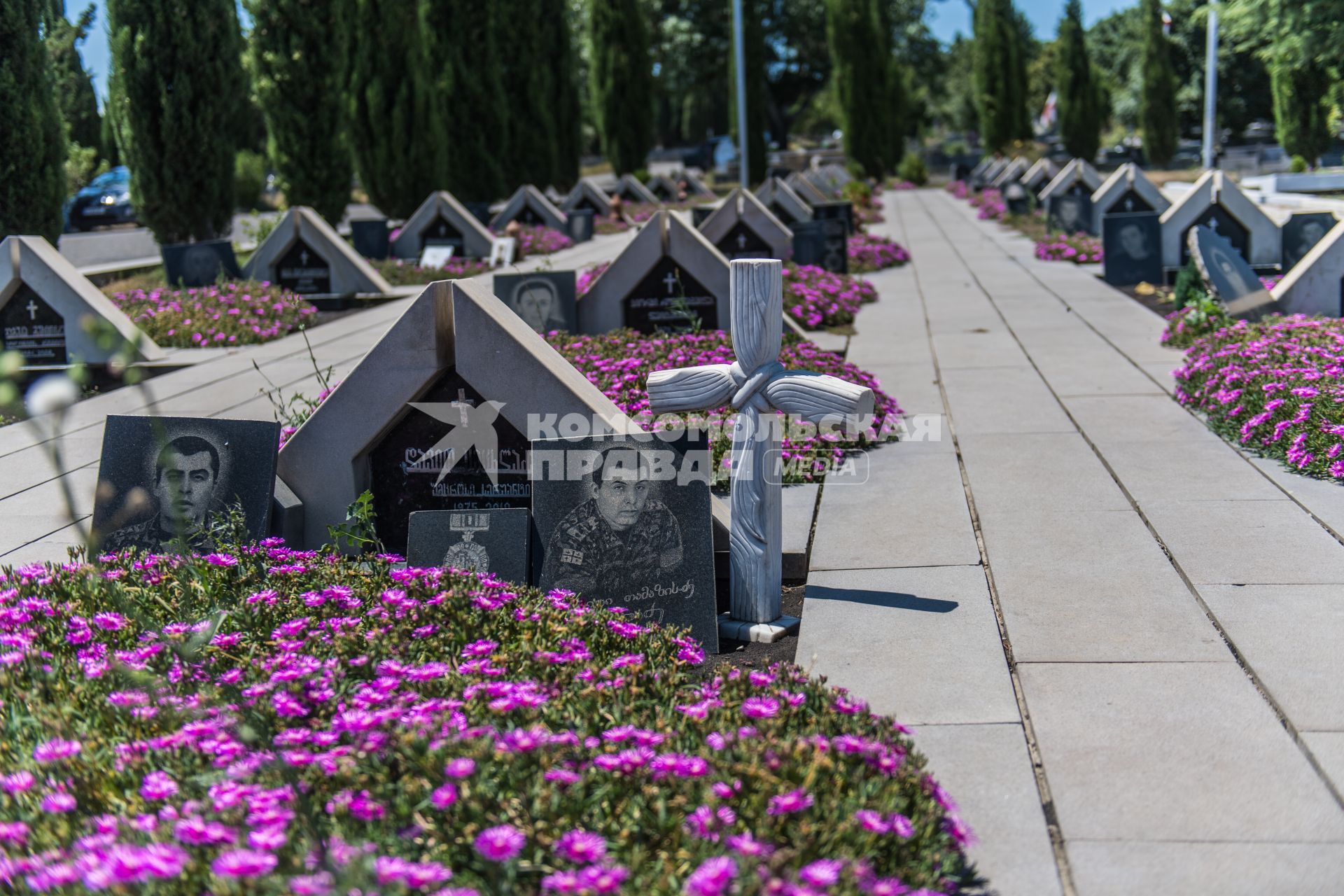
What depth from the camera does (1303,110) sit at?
122 feet

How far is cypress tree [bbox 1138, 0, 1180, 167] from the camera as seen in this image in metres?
46.5

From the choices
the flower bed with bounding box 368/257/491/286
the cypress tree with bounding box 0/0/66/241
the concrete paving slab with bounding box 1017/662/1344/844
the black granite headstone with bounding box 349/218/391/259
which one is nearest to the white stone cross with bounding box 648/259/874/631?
the concrete paving slab with bounding box 1017/662/1344/844

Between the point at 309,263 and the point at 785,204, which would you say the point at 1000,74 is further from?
the point at 309,263

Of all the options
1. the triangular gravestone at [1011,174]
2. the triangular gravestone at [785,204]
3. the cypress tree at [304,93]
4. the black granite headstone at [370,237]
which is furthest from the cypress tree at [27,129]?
the triangular gravestone at [1011,174]

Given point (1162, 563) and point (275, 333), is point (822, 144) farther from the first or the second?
point (1162, 563)

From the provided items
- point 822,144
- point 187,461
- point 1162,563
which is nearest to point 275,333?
point 187,461

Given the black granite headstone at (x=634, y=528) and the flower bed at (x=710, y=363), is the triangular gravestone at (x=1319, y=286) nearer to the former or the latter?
the flower bed at (x=710, y=363)

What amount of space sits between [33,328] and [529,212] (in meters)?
15.4

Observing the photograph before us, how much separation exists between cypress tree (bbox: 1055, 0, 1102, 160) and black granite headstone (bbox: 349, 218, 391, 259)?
34.2m

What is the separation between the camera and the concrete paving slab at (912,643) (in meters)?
4.03

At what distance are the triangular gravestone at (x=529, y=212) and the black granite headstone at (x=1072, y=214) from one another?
961cm

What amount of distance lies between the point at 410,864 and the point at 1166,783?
2075 millimetres

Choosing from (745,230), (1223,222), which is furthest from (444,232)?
(1223,222)

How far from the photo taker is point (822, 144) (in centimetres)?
7369
